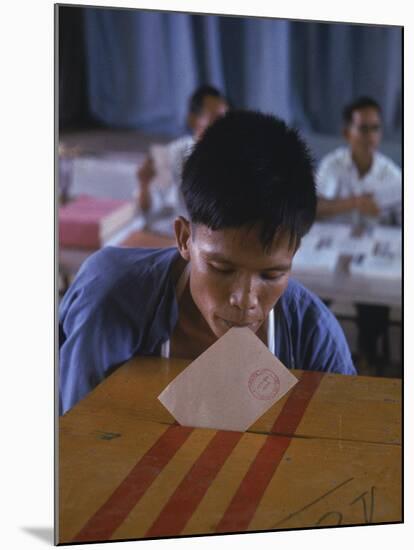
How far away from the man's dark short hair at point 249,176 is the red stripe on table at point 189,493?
431 mm

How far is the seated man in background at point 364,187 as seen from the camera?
93.8 inches

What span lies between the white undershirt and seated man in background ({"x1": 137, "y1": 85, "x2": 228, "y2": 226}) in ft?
0.38

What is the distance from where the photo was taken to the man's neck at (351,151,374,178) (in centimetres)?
241

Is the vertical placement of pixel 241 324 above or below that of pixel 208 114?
below

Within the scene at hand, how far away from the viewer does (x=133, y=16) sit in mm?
2260

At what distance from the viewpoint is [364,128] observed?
7.89 ft

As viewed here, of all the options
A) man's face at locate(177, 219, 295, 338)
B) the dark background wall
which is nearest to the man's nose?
man's face at locate(177, 219, 295, 338)

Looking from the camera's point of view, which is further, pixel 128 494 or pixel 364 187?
pixel 364 187

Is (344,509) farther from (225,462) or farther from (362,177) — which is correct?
(362,177)

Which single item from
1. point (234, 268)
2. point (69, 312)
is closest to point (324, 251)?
point (234, 268)

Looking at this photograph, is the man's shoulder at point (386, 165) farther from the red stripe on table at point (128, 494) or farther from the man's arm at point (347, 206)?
the red stripe on table at point (128, 494)

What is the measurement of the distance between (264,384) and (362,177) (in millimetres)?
475

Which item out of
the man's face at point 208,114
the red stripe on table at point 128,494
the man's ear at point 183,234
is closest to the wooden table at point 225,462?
the red stripe on table at point 128,494

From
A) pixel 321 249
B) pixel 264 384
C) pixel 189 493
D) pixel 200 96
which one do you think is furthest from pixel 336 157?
pixel 189 493
